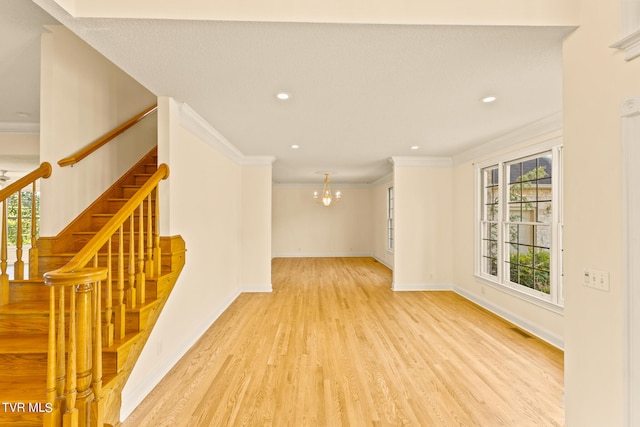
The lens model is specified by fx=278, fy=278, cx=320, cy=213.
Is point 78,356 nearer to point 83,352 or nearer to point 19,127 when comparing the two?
point 83,352

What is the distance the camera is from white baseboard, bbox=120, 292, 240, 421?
202 centimetres

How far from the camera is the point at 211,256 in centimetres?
367

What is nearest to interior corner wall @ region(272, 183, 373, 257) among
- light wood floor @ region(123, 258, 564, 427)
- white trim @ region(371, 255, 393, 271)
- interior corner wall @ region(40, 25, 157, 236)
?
white trim @ region(371, 255, 393, 271)

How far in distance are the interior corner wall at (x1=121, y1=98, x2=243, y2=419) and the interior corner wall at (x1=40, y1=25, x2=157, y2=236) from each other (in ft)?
2.65

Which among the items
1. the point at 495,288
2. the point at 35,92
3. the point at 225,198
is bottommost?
the point at 495,288

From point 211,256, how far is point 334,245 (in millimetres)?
6427

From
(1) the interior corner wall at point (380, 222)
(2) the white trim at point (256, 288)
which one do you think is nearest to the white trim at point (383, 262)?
(1) the interior corner wall at point (380, 222)

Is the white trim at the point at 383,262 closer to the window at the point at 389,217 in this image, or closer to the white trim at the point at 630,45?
the window at the point at 389,217

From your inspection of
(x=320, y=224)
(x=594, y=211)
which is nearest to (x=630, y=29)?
(x=594, y=211)

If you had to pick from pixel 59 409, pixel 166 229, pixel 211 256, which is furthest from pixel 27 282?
pixel 211 256

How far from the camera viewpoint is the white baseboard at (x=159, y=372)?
2.02 m

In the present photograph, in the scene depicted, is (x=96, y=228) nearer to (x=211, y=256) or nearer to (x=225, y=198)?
(x=211, y=256)

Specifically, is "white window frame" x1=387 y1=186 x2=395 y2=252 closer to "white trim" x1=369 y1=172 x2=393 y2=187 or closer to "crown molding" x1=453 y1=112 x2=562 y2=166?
"white trim" x1=369 y1=172 x2=393 y2=187

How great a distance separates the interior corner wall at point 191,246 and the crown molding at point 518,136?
398cm
